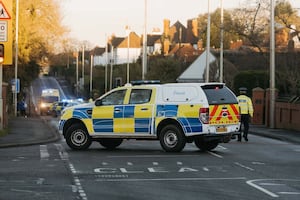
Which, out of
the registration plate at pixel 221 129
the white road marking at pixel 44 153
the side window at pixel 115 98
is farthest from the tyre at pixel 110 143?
the registration plate at pixel 221 129

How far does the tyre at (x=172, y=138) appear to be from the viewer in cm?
1742

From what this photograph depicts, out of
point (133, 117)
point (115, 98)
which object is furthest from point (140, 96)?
point (115, 98)

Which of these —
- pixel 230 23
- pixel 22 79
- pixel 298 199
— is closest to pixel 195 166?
pixel 298 199

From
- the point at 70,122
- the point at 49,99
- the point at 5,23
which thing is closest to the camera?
the point at 70,122

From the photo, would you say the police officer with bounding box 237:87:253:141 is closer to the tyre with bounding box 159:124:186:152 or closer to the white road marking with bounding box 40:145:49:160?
the tyre with bounding box 159:124:186:152

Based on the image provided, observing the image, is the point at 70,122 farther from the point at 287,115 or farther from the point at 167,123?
the point at 287,115

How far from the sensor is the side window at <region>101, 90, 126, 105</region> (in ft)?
60.2

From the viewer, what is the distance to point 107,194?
34.2 feet

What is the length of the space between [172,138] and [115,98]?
6.91 ft

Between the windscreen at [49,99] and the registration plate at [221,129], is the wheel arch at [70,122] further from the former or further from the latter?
the windscreen at [49,99]

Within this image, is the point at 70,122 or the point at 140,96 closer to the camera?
the point at 140,96

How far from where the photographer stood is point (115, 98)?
1842 centimetres

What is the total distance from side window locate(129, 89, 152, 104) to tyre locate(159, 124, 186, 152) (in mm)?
1034

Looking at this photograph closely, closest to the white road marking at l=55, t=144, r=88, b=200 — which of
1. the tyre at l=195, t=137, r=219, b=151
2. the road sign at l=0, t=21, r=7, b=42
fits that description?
the tyre at l=195, t=137, r=219, b=151
